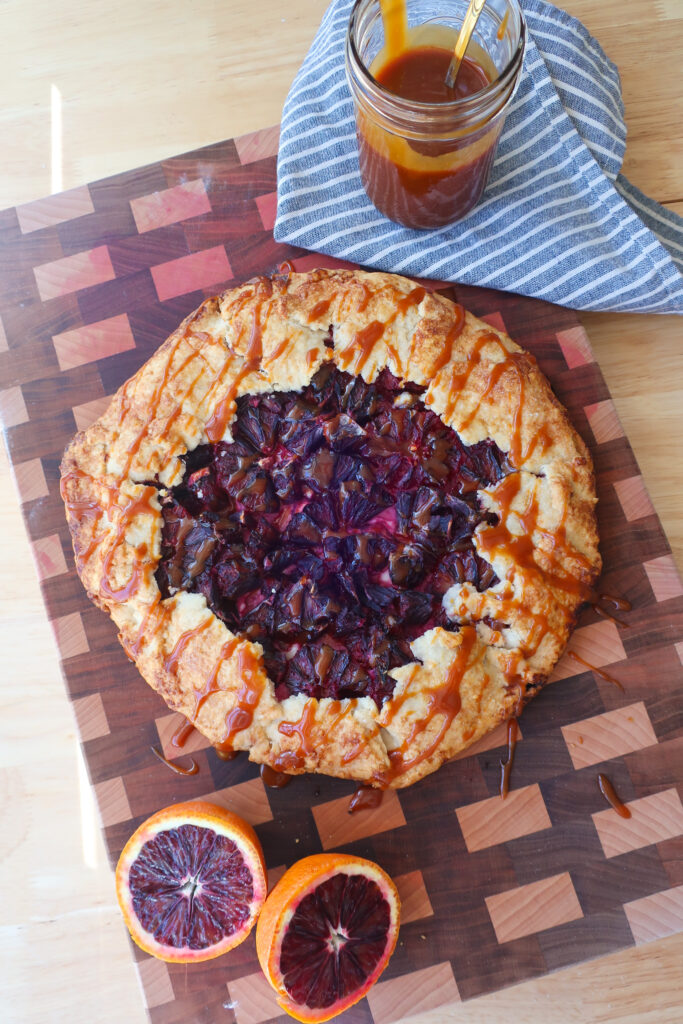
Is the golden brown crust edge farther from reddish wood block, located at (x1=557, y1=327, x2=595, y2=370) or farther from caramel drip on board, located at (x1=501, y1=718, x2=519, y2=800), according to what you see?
reddish wood block, located at (x1=557, y1=327, x2=595, y2=370)

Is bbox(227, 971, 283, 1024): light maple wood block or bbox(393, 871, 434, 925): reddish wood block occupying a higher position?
bbox(393, 871, 434, 925): reddish wood block

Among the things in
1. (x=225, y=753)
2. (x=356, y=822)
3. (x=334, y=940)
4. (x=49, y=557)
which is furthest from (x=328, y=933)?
(x=49, y=557)

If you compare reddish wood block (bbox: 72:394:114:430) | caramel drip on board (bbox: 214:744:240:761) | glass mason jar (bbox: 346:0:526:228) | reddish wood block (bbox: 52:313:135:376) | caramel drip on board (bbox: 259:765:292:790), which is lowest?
caramel drip on board (bbox: 259:765:292:790)

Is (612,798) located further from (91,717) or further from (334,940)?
(91,717)

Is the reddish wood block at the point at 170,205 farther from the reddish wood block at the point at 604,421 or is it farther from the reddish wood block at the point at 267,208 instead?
the reddish wood block at the point at 604,421

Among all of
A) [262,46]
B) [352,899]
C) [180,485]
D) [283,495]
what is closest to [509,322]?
[283,495]

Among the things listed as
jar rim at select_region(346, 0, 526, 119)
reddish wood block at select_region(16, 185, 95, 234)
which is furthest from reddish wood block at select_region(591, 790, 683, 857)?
reddish wood block at select_region(16, 185, 95, 234)

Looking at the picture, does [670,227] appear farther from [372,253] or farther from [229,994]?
[229,994]
